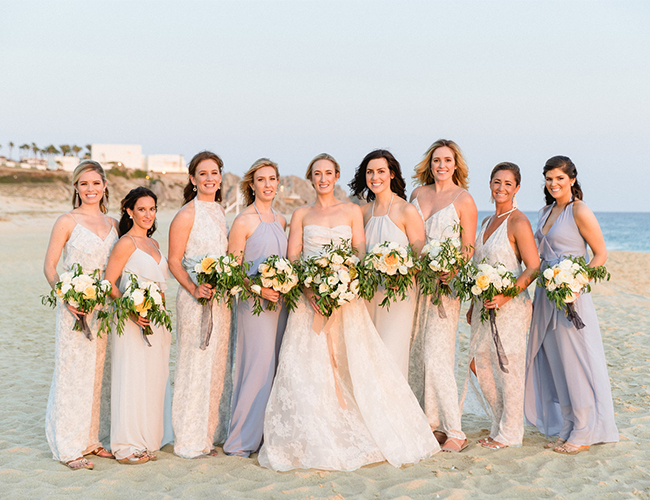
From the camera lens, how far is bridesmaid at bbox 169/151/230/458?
221 inches

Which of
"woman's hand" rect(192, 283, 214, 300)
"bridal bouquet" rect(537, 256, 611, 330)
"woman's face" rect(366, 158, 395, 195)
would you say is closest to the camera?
"bridal bouquet" rect(537, 256, 611, 330)

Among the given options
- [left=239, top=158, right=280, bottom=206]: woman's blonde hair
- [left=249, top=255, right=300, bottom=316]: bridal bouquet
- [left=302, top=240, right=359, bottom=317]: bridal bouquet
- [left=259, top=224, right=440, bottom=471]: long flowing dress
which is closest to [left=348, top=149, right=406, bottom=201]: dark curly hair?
[left=259, top=224, right=440, bottom=471]: long flowing dress

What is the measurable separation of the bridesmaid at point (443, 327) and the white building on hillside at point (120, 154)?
87741 mm

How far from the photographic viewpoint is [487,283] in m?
5.41

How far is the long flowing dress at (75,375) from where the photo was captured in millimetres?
5391

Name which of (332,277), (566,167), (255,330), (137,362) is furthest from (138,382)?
(566,167)

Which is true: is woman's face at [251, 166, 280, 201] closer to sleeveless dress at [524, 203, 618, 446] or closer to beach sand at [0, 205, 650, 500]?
beach sand at [0, 205, 650, 500]

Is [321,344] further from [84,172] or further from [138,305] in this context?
[84,172]

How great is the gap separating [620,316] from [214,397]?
11.3m

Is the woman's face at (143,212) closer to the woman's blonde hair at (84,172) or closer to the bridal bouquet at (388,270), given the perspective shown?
the woman's blonde hair at (84,172)

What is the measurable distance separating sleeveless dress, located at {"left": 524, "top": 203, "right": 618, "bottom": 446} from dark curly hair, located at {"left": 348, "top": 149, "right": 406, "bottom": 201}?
163 centimetres

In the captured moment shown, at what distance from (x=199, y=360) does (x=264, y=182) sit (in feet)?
6.31

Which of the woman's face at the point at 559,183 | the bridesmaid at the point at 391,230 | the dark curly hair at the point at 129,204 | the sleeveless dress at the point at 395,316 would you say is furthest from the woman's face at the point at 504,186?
the dark curly hair at the point at 129,204

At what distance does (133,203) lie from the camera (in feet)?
18.3
